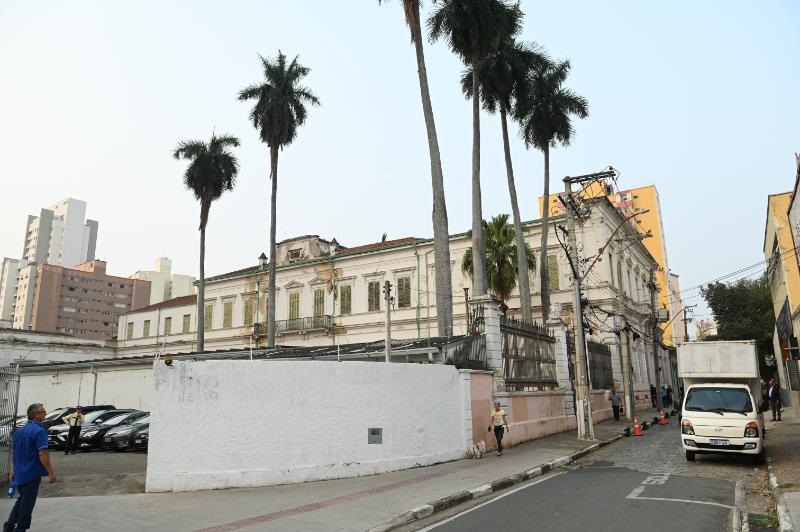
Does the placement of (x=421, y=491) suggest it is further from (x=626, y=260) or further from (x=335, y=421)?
(x=626, y=260)

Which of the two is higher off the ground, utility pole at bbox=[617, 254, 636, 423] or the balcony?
the balcony

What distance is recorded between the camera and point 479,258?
71.1 feet

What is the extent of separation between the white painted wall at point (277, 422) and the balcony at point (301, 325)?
30246mm

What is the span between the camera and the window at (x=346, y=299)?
42.3 metres

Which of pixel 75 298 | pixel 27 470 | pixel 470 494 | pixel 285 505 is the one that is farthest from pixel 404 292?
pixel 75 298

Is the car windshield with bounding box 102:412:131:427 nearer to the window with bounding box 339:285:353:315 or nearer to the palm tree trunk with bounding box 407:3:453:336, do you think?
the palm tree trunk with bounding box 407:3:453:336

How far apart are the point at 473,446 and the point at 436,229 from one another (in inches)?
366

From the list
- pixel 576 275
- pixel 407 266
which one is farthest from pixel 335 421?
pixel 407 266

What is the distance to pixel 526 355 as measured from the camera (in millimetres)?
19500

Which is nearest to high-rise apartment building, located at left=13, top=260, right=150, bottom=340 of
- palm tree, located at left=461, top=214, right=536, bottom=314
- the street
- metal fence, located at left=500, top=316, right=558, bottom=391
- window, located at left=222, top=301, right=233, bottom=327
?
window, located at left=222, top=301, right=233, bottom=327

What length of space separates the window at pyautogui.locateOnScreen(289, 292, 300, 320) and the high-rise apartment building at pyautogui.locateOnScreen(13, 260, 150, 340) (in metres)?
84.8

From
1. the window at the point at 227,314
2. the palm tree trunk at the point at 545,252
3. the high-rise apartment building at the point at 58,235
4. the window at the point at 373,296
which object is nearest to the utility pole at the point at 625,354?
the palm tree trunk at the point at 545,252

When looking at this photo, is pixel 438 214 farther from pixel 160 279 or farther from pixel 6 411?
pixel 160 279

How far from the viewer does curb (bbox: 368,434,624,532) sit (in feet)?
25.6
